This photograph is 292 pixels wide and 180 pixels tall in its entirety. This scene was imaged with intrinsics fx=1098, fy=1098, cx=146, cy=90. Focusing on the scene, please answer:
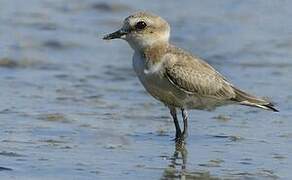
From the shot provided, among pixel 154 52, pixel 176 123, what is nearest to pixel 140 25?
pixel 154 52

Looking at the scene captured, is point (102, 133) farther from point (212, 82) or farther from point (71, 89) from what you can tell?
point (71, 89)

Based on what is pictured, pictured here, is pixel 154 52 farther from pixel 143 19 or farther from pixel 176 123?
pixel 176 123

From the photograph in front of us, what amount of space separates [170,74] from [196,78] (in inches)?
12.3

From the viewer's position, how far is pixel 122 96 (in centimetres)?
1119

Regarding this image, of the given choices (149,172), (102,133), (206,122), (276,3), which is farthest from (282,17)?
(149,172)

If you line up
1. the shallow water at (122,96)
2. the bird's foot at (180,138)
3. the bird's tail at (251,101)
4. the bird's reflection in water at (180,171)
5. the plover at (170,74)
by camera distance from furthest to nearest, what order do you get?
the bird's tail at (251,101) → the plover at (170,74) → the bird's foot at (180,138) → the shallow water at (122,96) → the bird's reflection in water at (180,171)

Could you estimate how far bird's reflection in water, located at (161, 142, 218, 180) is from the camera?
8.09 meters

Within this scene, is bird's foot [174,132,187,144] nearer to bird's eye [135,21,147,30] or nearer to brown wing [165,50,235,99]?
brown wing [165,50,235,99]

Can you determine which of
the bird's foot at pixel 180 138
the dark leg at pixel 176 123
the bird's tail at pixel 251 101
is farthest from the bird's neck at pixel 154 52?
the bird's tail at pixel 251 101

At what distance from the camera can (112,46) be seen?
44.4 feet

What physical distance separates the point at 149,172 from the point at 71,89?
325 centimetres

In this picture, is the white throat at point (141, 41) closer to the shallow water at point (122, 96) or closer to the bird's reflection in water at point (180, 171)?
the shallow water at point (122, 96)

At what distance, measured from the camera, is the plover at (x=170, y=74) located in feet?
30.5

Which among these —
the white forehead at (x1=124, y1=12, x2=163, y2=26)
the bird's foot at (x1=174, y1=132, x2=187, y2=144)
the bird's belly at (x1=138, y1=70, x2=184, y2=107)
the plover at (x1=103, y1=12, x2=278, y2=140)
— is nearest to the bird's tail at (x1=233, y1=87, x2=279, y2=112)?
the plover at (x1=103, y1=12, x2=278, y2=140)
